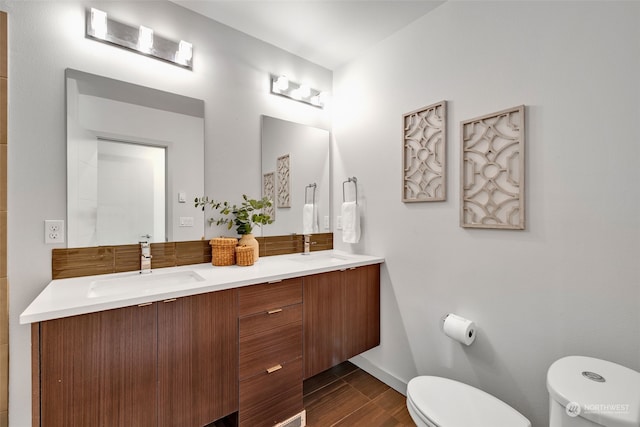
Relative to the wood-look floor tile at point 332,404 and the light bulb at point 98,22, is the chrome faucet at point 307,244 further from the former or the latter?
the light bulb at point 98,22

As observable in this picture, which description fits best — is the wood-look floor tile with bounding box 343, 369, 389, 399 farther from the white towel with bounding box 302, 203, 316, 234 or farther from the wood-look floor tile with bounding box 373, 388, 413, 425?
the white towel with bounding box 302, 203, 316, 234

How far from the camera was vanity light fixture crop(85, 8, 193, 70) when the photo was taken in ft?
4.98

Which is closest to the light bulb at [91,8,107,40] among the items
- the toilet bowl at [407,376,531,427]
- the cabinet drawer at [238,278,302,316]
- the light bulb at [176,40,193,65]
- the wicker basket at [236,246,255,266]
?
the light bulb at [176,40,193,65]

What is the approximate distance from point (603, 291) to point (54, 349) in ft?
7.17

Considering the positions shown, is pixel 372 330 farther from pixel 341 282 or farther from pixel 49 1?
pixel 49 1

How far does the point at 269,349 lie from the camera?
5.05 ft

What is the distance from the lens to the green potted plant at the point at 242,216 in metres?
1.90

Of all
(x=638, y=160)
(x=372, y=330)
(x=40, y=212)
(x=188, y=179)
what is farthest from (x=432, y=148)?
(x=40, y=212)

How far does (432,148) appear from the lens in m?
1.82

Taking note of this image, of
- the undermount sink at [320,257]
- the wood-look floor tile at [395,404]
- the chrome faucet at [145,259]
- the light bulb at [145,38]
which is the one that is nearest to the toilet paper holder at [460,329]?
the wood-look floor tile at [395,404]

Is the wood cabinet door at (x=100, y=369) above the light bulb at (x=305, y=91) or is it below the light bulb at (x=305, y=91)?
below

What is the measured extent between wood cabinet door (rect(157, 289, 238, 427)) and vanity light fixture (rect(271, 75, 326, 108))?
63.8 inches

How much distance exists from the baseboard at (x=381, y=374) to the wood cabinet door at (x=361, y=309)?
0.23 meters

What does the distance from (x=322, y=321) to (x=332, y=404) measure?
59 centimetres
